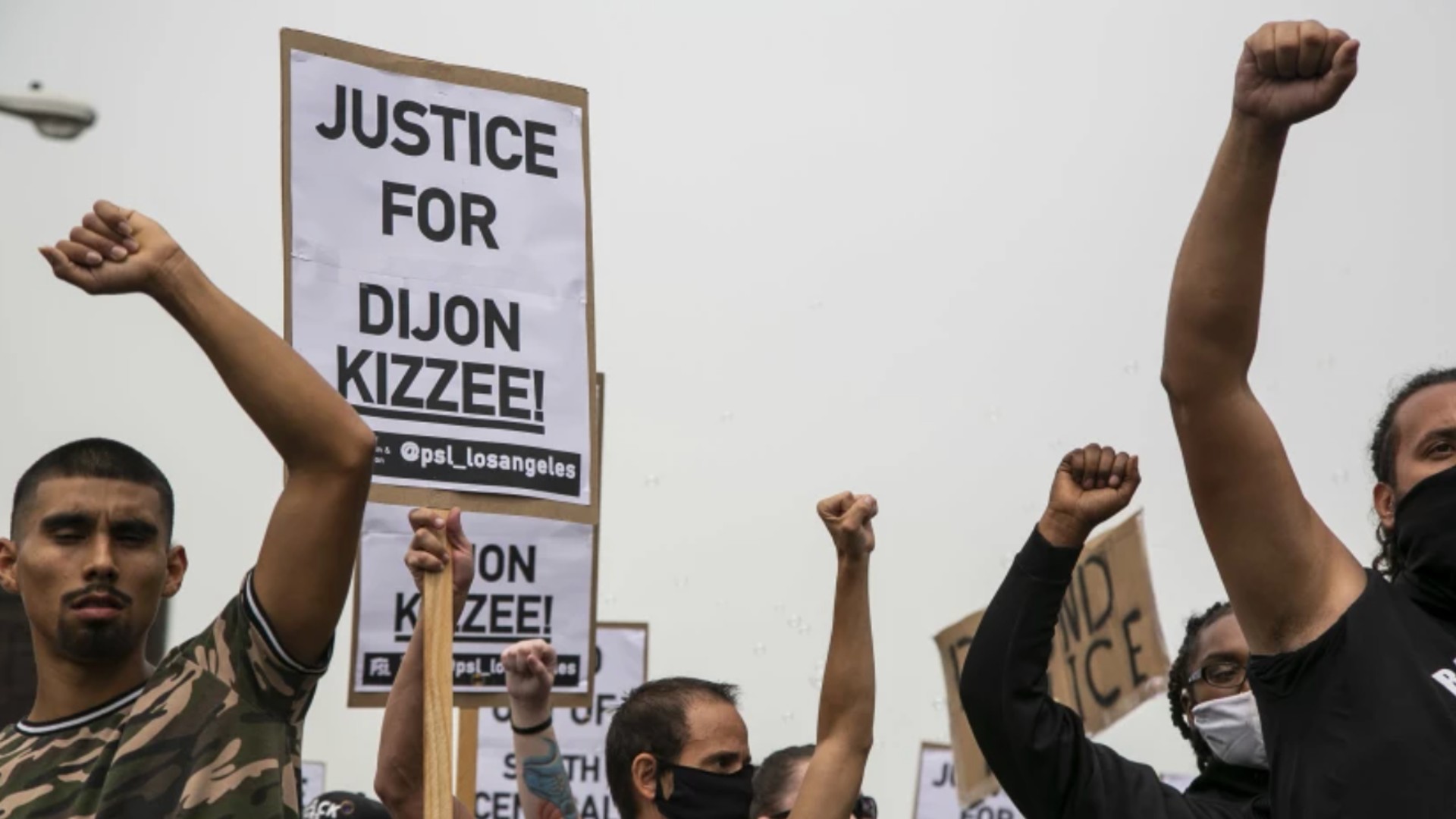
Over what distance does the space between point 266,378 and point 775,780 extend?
2.07 metres

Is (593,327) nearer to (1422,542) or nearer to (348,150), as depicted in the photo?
(348,150)

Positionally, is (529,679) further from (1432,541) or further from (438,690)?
(1432,541)

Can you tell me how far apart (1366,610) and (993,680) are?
78 cm

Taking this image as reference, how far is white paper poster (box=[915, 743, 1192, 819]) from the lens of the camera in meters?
11.4

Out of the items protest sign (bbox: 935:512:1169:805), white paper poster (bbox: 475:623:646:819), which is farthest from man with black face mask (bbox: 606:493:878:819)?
white paper poster (bbox: 475:623:646:819)

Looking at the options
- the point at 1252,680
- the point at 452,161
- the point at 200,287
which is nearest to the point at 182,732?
the point at 200,287

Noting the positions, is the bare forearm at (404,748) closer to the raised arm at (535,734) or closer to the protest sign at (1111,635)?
the raised arm at (535,734)

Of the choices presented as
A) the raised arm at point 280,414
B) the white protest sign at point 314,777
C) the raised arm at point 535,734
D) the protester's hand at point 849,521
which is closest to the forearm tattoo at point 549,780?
the raised arm at point 535,734

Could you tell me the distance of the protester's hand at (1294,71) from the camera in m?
2.55

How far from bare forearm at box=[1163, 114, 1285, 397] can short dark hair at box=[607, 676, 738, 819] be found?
2.00 metres

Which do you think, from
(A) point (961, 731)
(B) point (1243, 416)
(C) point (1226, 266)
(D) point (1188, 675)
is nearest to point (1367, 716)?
(B) point (1243, 416)

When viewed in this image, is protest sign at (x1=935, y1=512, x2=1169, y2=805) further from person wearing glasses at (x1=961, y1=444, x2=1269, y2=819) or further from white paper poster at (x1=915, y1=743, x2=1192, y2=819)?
person wearing glasses at (x1=961, y1=444, x2=1269, y2=819)

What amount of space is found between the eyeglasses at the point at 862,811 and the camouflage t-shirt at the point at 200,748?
1.54m

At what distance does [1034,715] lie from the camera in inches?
132
